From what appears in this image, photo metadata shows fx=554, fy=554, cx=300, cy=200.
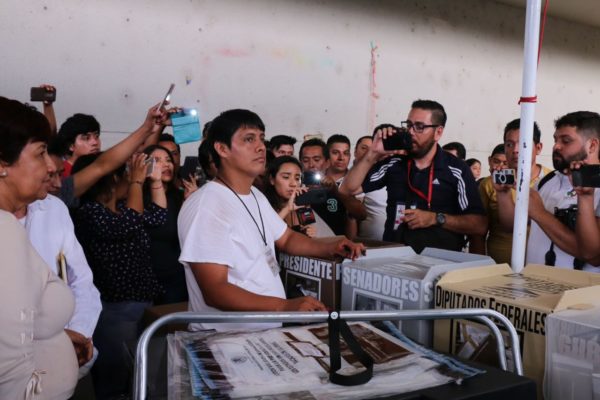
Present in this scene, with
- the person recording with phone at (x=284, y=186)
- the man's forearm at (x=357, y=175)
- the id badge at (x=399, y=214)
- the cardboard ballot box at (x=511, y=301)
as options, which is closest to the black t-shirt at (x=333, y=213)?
the person recording with phone at (x=284, y=186)

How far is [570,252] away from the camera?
67.4 inches

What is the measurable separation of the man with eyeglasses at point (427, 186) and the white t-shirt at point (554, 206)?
0.30 metres

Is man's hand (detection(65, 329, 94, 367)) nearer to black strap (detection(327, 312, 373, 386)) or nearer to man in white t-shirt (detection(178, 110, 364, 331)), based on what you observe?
man in white t-shirt (detection(178, 110, 364, 331))

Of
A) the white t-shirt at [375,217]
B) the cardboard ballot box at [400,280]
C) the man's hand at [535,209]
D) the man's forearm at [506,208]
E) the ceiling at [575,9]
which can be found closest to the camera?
the cardboard ballot box at [400,280]

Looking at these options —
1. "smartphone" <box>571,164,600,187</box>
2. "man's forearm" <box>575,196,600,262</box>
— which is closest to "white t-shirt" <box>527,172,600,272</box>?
"man's forearm" <box>575,196,600,262</box>

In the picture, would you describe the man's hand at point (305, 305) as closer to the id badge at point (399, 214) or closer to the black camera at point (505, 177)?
the black camera at point (505, 177)

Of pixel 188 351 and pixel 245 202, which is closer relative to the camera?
pixel 188 351

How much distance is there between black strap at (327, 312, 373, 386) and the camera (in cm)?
78

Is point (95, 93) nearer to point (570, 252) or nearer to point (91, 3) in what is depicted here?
point (91, 3)

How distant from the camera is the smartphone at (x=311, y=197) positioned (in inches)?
99.0

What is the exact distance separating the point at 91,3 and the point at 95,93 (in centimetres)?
59

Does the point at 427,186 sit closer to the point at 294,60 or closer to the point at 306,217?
the point at 306,217

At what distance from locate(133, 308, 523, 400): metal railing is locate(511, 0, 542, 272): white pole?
44 centimetres

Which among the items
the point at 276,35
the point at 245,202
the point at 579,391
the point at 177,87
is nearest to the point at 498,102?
the point at 276,35
